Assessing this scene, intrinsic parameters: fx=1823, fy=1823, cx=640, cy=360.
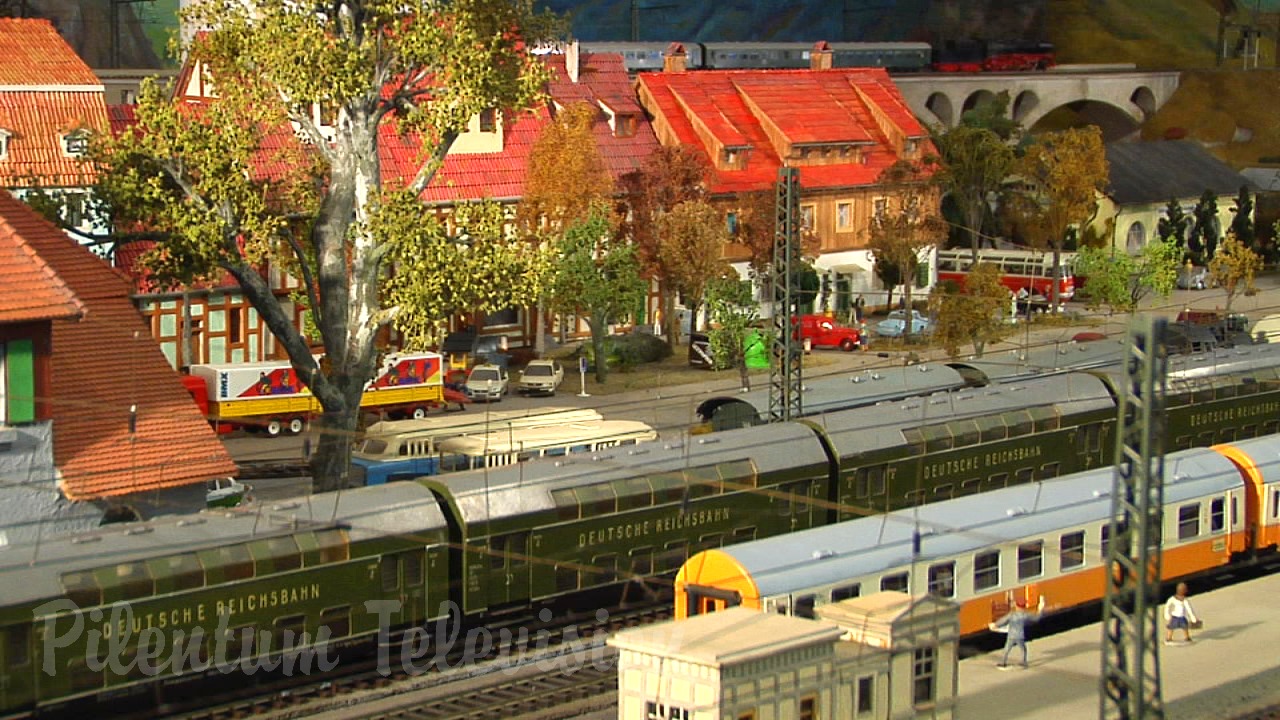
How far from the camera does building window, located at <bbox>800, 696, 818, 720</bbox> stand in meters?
25.0

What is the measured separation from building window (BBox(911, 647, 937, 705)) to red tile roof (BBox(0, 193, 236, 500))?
14.7 m

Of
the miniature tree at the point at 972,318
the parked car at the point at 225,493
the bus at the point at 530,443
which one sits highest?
the miniature tree at the point at 972,318

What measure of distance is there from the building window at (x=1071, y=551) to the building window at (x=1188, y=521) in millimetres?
2981

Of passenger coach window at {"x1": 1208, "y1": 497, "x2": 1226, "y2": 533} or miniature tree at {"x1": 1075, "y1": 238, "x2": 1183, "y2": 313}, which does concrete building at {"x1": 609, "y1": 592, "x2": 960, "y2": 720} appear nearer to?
passenger coach window at {"x1": 1208, "y1": 497, "x2": 1226, "y2": 533}

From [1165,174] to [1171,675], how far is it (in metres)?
59.2

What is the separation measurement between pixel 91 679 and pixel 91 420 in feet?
27.9

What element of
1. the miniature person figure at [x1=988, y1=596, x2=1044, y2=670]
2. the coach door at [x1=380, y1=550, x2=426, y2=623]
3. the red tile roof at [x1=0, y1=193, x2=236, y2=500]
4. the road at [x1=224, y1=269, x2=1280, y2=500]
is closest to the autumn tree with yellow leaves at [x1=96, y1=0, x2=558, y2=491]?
the red tile roof at [x1=0, y1=193, x2=236, y2=500]

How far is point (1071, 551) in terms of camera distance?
1312 inches

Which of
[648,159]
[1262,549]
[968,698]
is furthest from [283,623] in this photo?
[648,159]

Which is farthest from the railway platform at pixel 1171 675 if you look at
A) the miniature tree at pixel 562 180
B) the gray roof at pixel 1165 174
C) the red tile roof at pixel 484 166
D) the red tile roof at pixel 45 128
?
the gray roof at pixel 1165 174

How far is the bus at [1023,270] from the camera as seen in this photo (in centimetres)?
7369

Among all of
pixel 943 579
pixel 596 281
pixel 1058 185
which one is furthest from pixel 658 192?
pixel 943 579

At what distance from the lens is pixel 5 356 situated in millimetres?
31938

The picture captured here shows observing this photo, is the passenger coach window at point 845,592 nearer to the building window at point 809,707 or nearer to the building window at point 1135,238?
the building window at point 809,707
